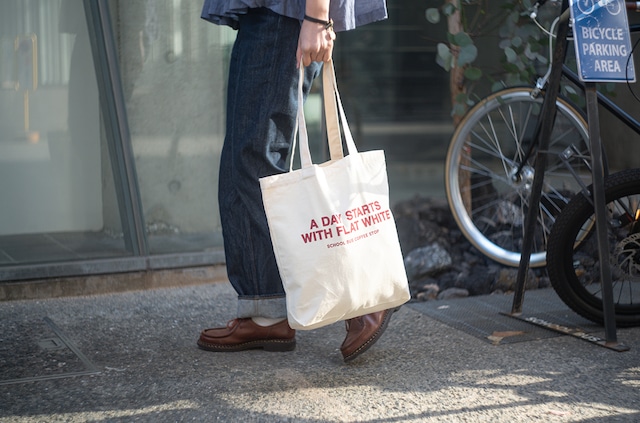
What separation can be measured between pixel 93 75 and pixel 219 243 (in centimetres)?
105

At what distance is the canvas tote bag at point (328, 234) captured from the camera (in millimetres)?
2635

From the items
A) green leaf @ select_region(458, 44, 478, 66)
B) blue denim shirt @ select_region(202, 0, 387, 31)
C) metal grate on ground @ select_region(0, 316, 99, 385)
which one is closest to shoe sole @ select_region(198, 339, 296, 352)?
metal grate on ground @ select_region(0, 316, 99, 385)

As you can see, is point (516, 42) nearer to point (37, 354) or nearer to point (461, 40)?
point (461, 40)

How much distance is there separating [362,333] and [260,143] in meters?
0.72

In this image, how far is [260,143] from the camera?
117 inches

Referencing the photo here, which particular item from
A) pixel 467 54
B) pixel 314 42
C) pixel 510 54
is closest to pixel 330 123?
pixel 314 42

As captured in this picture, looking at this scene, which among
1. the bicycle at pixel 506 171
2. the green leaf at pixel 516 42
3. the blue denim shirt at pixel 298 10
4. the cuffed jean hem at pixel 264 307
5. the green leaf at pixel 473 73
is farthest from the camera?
the green leaf at pixel 473 73

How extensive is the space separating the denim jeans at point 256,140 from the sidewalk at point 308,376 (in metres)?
0.27

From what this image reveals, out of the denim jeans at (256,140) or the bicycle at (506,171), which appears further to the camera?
the bicycle at (506,171)

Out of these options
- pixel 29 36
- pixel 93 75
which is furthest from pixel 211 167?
pixel 29 36

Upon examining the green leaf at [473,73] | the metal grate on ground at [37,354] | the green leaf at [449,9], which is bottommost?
the metal grate on ground at [37,354]

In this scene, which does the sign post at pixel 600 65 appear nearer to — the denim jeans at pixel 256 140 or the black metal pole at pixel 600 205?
the black metal pole at pixel 600 205

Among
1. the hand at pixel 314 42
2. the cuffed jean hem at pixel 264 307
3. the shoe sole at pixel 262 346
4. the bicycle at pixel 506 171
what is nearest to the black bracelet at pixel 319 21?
the hand at pixel 314 42

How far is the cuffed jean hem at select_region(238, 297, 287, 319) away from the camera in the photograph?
10.1ft
